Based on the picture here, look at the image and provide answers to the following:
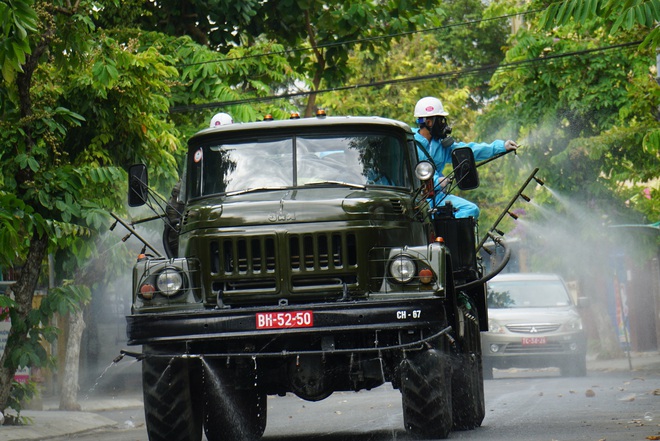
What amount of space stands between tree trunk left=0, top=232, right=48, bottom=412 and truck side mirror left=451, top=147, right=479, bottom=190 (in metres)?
5.46

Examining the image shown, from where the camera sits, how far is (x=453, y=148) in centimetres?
1323

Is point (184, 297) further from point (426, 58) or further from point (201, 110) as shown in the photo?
point (426, 58)

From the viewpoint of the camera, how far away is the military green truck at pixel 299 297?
34.0 feet

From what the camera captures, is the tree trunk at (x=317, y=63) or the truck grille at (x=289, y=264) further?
the tree trunk at (x=317, y=63)

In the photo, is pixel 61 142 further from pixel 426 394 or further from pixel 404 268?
pixel 426 394

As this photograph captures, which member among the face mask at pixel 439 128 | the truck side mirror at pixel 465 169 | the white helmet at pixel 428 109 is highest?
the white helmet at pixel 428 109

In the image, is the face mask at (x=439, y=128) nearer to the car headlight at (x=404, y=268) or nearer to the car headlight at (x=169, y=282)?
the car headlight at (x=404, y=268)

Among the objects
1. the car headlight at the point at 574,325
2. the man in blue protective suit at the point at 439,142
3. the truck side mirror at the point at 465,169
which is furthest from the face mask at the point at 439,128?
the car headlight at the point at 574,325

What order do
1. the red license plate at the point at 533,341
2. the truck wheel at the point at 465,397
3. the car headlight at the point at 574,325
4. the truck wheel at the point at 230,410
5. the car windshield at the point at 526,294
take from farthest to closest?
the car windshield at the point at 526,294
the car headlight at the point at 574,325
the red license plate at the point at 533,341
the truck wheel at the point at 465,397
the truck wheel at the point at 230,410

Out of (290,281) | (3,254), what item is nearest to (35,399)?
(3,254)

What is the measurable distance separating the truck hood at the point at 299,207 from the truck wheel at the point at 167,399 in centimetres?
109

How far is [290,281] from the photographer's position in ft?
34.8

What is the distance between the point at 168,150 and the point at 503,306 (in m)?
8.46

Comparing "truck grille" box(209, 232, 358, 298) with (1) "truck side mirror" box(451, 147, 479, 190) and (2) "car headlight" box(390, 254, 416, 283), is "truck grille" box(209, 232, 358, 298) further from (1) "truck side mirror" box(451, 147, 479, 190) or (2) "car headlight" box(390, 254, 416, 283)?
(1) "truck side mirror" box(451, 147, 479, 190)
